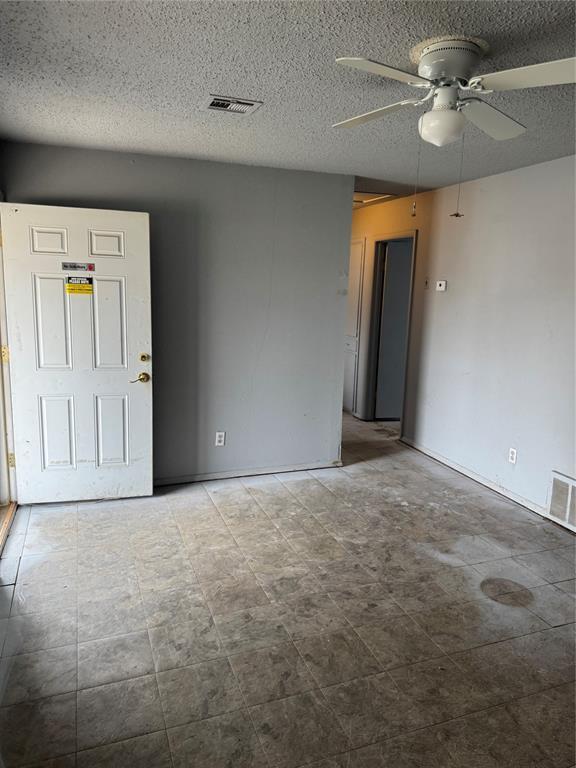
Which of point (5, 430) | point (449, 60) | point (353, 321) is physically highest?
point (449, 60)

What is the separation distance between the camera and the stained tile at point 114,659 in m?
2.12

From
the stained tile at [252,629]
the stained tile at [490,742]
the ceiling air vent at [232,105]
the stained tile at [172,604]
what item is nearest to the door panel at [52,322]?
the ceiling air vent at [232,105]

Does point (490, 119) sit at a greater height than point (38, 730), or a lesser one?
greater

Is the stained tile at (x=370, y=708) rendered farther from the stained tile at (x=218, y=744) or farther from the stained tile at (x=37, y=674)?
the stained tile at (x=37, y=674)

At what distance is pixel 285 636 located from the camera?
2387mm

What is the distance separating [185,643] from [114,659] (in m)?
0.30

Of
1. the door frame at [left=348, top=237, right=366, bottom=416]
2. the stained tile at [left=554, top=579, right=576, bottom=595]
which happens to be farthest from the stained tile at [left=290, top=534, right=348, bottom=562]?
the door frame at [left=348, top=237, right=366, bottom=416]

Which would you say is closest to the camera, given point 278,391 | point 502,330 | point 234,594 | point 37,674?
point 37,674

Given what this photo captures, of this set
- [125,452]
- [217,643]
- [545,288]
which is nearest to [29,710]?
[217,643]

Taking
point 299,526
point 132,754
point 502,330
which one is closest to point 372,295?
point 502,330

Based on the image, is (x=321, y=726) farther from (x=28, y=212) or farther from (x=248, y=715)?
(x=28, y=212)

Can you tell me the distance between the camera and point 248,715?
6.41 ft

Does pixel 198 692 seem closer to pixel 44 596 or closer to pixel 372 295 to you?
pixel 44 596

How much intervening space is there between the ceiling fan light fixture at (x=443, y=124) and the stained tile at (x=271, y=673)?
2159 mm
